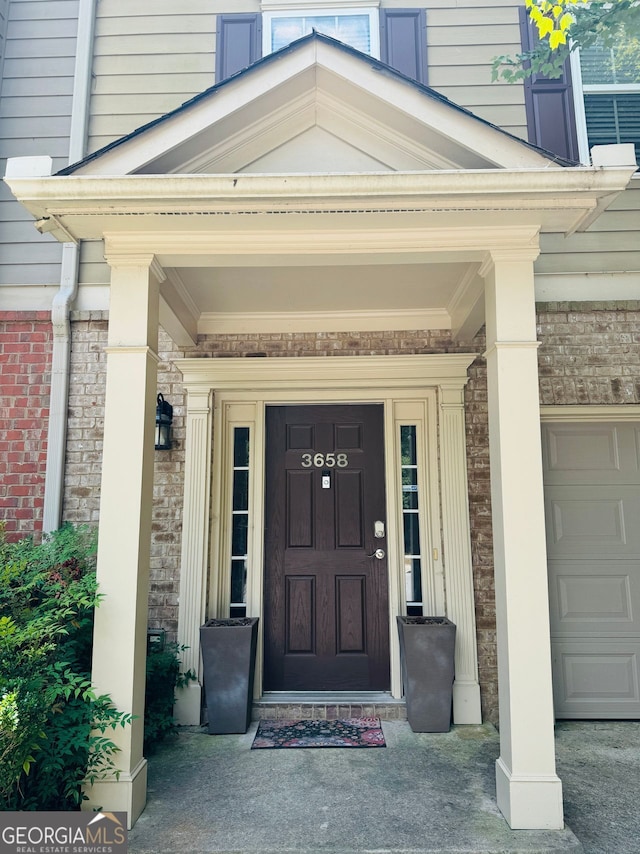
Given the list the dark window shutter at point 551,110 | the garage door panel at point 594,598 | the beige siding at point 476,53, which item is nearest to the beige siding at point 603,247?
the dark window shutter at point 551,110

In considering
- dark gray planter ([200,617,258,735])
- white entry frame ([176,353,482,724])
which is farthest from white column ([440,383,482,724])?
dark gray planter ([200,617,258,735])

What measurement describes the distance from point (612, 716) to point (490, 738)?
99cm

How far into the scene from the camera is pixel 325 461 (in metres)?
4.29

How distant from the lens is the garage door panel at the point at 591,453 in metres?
4.14

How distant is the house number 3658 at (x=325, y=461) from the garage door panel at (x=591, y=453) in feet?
4.79

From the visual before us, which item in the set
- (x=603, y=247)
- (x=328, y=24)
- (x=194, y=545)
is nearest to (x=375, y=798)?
(x=194, y=545)

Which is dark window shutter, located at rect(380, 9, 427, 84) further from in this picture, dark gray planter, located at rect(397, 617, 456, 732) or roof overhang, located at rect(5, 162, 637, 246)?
dark gray planter, located at rect(397, 617, 456, 732)

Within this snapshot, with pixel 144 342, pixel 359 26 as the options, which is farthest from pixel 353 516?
pixel 359 26

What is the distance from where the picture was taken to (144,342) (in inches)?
112

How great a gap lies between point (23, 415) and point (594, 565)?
4297 millimetres

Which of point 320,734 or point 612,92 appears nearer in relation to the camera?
point 320,734

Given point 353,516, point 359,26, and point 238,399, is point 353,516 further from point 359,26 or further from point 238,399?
point 359,26

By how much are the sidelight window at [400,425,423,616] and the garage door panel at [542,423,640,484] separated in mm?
942

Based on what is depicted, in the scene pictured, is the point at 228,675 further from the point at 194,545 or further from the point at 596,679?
the point at 596,679
